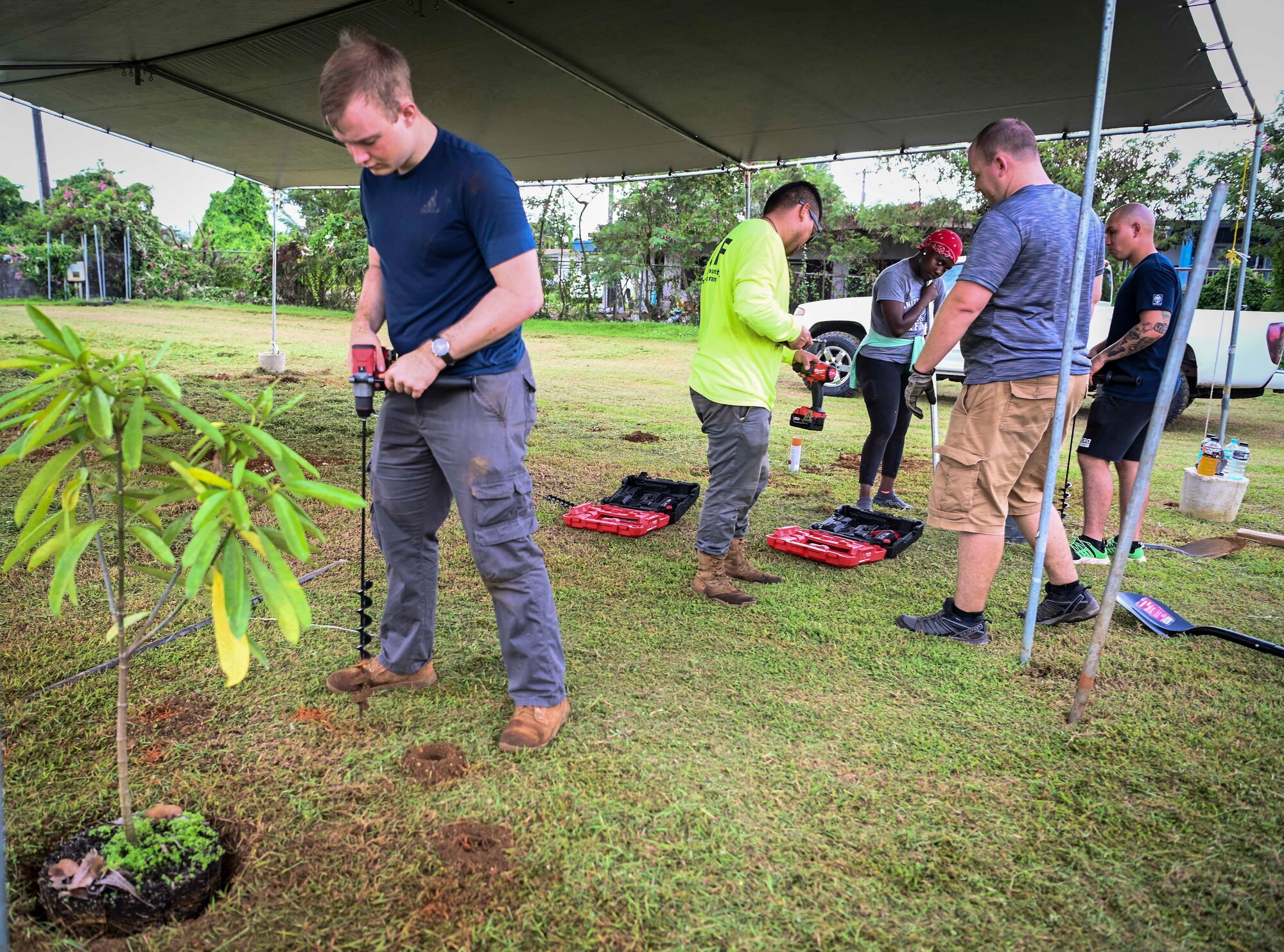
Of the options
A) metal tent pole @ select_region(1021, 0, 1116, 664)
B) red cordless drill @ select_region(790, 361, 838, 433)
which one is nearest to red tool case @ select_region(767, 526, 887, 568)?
red cordless drill @ select_region(790, 361, 838, 433)

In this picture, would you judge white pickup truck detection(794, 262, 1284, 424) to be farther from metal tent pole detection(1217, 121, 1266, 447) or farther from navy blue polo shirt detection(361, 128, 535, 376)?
navy blue polo shirt detection(361, 128, 535, 376)

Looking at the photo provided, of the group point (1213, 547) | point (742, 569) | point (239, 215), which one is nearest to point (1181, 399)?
point (1213, 547)

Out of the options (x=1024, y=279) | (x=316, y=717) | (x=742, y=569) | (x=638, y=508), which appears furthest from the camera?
(x=638, y=508)

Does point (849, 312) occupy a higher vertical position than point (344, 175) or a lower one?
lower

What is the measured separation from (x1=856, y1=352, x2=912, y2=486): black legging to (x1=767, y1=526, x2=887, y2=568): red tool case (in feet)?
2.62

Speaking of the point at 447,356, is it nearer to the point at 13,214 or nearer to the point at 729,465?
the point at 729,465

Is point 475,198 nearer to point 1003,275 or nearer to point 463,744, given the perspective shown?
point 463,744

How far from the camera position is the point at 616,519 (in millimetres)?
4520

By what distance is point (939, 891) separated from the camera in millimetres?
1828

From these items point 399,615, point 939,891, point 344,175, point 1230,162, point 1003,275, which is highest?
point 1230,162

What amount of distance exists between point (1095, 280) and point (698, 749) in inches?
123

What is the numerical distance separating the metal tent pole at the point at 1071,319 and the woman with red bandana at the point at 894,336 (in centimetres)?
170

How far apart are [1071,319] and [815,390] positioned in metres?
1.58

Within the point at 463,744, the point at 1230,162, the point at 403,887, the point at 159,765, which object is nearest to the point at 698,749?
the point at 463,744
